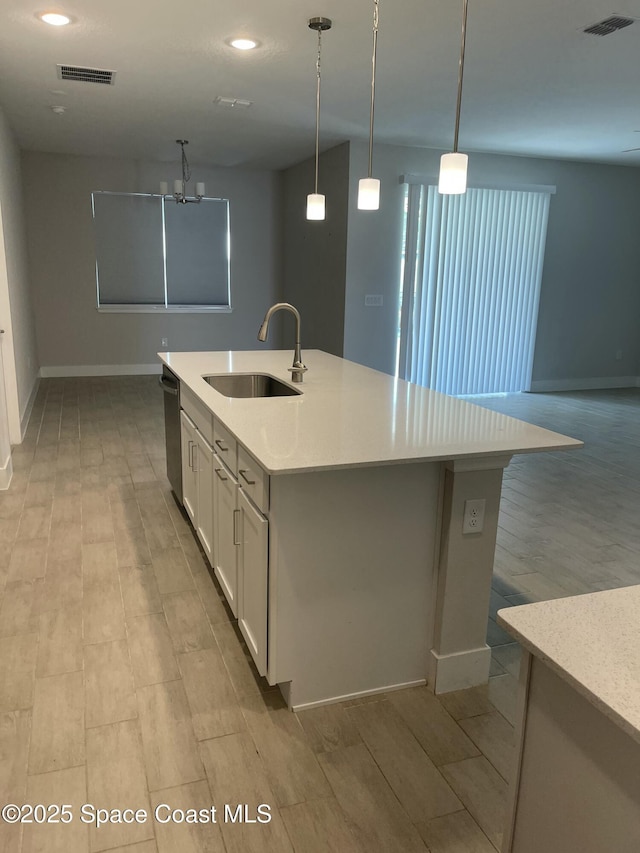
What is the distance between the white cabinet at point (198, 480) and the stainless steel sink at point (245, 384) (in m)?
0.24

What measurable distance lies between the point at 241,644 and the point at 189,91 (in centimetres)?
400

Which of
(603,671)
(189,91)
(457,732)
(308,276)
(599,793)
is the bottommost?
(457,732)

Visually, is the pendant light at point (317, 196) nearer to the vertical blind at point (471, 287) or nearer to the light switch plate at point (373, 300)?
the light switch plate at point (373, 300)

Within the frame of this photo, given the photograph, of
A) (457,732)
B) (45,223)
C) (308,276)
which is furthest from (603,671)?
(45,223)

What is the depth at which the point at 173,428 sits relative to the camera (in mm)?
3758

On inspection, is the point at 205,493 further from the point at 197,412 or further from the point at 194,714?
the point at 194,714

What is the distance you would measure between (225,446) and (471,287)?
5499 millimetres

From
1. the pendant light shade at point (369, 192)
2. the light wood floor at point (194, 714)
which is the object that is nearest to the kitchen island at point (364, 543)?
the light wood floor at point (194, 714)

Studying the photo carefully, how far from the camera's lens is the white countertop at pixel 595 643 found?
89 centimetres

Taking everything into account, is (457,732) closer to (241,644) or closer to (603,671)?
(241,644)

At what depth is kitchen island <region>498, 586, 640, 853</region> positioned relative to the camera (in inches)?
36.0

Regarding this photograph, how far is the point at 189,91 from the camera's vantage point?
4656mm

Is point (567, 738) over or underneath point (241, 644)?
over

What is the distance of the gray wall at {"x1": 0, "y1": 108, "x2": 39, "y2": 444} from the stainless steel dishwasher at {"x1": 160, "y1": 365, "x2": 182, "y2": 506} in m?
1.70
